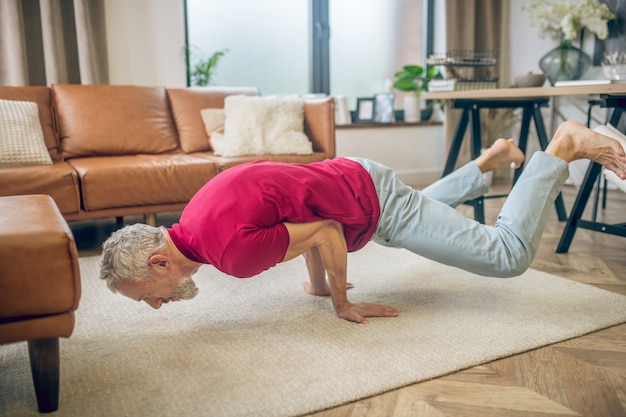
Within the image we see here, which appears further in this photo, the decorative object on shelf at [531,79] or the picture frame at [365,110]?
the picture frame at [365,110]

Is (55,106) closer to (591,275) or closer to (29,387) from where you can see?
(29,387)

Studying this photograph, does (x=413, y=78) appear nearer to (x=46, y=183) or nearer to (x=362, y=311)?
(x=46, y=183)

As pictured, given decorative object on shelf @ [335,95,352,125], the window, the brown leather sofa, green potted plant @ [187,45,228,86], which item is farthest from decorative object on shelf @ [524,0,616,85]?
green potted plant @ [187,45,228,86]

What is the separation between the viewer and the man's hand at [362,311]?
5.66 ft

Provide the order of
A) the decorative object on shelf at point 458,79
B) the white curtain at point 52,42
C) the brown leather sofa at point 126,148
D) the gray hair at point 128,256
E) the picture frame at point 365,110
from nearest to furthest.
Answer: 1. the gray hair at point 128,256
2. the brown leather sofa at point 126,148
3. the decorative object on shelf at point 458,79
4. the white curtain at point 52,42
5. the picture frame at point 365,110

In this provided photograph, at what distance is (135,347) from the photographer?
5.21 feet

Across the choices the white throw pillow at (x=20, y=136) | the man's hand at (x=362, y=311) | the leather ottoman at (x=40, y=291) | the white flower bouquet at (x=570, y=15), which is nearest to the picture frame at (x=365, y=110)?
the white flower bouquet at (x=570, y=15)

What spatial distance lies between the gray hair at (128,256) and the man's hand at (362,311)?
24.0 inches

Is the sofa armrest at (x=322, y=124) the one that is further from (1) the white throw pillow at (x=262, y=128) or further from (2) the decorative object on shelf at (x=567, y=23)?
(2) the decorative object on shelf at (x=567, y=23)

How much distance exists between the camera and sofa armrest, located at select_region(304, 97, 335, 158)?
129 inches

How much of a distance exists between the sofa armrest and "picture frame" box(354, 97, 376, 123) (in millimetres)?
1415

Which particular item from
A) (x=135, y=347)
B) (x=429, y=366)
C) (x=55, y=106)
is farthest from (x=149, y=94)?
(x=429, y=366)

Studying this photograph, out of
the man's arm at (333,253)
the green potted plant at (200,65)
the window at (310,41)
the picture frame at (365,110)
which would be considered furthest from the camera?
the picture frame at (365,110)

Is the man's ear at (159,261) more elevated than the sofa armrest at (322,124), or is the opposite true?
the sofa armrest at (322,124)
